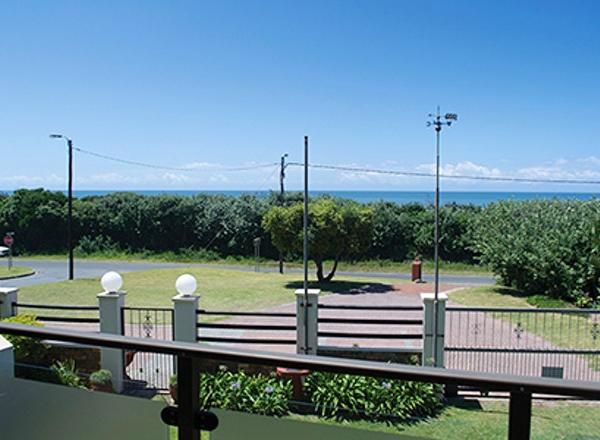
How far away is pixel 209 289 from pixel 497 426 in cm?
1147

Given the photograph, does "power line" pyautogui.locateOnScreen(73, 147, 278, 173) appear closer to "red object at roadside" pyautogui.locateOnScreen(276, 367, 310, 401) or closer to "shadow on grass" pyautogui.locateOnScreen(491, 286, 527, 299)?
"shadow on grass" pyautogui.locateOnScreen(491, 286, 527, 299)

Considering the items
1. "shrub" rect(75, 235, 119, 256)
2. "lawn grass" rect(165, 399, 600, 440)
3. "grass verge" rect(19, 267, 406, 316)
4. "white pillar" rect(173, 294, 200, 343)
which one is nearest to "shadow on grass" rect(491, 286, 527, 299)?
"grass verge" rect(19, 267, 406, 316)

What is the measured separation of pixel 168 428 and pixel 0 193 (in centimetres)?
2484

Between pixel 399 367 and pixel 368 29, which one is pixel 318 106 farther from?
pixel 399 367

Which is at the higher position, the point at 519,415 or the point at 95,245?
the point at 519,415

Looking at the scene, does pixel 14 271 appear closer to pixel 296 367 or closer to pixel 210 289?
pixel 210 289

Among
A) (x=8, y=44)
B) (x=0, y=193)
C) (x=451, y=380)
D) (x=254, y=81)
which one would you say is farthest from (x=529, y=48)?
(x=0, y=193)

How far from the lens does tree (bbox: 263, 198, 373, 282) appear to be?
40.0ft

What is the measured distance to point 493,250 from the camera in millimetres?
12328

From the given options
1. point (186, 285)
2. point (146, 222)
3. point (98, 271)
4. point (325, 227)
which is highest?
point (325, 227)

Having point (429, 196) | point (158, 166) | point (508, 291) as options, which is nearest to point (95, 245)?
point (158, 166)

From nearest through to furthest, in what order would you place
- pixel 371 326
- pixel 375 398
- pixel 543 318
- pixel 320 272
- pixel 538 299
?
pixel 375 398 < pixel 371 326 < pixel 543 318 < pixel 538 299 < pixel 320 272

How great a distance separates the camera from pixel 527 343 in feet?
25.7

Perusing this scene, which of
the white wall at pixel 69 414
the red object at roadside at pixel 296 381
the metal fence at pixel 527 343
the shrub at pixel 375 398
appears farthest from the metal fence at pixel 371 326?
the white wall at pixel 69 414
